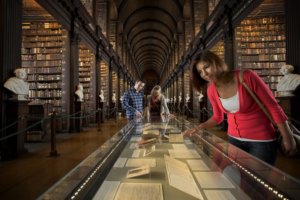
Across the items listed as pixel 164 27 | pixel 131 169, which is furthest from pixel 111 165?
pixel 164 27

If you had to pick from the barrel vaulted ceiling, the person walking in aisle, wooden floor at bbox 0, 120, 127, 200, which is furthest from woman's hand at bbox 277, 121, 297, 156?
the barrel vaulted ceiling

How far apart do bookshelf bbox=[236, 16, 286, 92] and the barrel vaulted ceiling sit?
994cm

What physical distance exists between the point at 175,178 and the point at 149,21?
91.3ft

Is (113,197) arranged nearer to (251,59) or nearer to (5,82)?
(5,82)

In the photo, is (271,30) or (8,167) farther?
(271,30)

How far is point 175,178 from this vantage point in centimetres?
135

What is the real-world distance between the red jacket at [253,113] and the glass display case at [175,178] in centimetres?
16

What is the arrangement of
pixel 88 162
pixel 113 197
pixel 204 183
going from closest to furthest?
1. pixel 113 197
2. pixel 204 183
3. pixel 88 162

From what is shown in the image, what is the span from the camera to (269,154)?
→ 174 centimetres

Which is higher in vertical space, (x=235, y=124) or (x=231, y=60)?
(x=231, y=60)

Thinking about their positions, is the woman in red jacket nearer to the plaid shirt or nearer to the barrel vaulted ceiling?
the plaid shirt

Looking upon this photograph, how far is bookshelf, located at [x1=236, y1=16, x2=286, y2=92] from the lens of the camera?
8633 millimetres

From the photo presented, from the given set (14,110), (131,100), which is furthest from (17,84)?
(131,100)

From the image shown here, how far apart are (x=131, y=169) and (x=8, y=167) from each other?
318 centimetres
